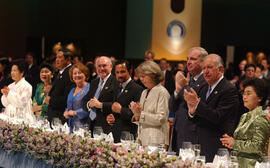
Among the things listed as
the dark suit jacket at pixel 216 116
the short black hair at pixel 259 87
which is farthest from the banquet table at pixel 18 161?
the short black hair at pixel 259 87

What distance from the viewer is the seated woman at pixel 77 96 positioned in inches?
208

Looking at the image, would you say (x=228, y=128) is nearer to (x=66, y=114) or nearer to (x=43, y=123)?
(x=43, y=123)

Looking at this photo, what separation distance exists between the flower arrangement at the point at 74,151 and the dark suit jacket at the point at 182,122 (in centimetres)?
86

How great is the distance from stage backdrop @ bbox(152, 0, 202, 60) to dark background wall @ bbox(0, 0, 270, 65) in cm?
23

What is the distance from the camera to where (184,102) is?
14.0 ft

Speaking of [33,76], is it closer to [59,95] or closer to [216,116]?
[59,95]

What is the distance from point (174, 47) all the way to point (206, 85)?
8.92 m

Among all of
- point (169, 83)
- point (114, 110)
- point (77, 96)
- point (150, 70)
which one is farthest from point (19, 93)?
point (169, 83)

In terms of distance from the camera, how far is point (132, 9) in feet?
45.9

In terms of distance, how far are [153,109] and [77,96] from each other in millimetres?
1323

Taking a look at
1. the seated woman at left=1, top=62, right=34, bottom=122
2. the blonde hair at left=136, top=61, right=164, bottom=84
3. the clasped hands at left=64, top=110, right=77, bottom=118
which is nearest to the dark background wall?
the seated woman at left=1, top=62, right=34, bottom=122

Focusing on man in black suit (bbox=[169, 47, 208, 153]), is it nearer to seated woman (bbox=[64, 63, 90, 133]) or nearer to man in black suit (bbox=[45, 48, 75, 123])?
seated woman (bbox=[64, 63, 90, 133])

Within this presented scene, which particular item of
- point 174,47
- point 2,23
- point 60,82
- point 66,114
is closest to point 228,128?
point 66,114

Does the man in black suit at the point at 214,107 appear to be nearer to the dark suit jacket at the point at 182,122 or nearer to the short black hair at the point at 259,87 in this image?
the dark suit jacket at the point at 182,122
